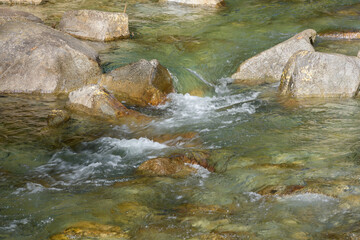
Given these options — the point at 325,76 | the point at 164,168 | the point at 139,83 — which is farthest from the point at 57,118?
the point at 325,76

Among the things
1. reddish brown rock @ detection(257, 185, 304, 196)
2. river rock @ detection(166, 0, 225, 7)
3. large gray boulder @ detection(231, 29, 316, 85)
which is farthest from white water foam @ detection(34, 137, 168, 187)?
river rock @ detection(166, 0, 225, 7)

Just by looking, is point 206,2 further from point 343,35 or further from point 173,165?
point 173,165

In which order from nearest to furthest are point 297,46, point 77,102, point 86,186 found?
point 86,186 < point 77,102 < point 297,46

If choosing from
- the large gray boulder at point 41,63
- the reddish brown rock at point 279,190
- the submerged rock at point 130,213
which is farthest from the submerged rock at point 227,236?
A: the large gray boulder at point 41,63

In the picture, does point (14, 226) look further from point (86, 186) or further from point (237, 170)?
point (237, 170)

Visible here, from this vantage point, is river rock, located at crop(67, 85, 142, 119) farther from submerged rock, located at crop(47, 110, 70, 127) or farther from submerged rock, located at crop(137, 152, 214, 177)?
submerged rock, located at crop(137, 152, 214, 177)

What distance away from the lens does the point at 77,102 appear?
290 inches

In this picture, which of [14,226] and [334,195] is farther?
[334,195]

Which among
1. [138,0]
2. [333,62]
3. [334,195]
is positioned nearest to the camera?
[334,195]

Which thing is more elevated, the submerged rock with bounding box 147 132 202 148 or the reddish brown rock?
the reddish brown rock

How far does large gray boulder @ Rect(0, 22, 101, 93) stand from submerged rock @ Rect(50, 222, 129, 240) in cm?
469

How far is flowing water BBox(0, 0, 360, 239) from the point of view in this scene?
4023 mm

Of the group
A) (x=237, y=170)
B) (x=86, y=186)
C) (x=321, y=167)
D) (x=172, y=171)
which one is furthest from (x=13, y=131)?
(x=321, y=167)

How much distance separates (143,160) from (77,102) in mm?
2253
